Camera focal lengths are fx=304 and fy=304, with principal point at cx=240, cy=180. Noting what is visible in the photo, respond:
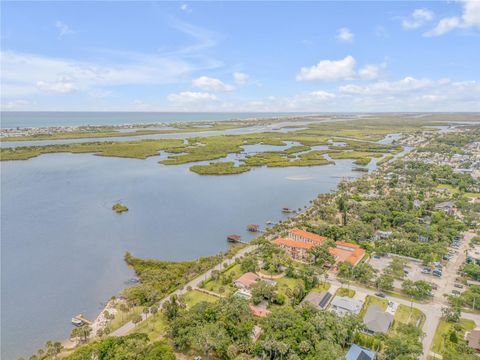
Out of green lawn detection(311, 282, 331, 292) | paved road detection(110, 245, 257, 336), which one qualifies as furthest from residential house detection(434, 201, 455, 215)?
paved road detection(110, 245, 257, 336)

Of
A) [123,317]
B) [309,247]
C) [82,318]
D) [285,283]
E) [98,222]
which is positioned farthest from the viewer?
[98,222]

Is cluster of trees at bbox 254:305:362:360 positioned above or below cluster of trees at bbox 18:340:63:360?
above

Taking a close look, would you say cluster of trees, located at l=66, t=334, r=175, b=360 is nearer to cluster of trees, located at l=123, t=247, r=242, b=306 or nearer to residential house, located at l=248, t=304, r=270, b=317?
cluster of trees, located at l=123, t=247, r=242, b=306

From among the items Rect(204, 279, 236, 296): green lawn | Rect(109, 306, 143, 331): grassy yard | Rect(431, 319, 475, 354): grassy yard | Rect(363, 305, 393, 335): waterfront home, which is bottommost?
Rect(431, 319, 475, 354): grassy yard

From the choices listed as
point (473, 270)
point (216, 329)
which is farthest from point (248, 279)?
point (473, 270)

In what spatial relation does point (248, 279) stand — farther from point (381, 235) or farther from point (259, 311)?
point (381, 235)

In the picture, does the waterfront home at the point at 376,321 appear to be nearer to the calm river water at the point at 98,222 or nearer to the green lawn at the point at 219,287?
the green lawn at the point at 219,287
